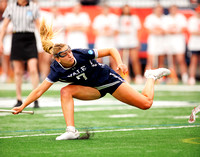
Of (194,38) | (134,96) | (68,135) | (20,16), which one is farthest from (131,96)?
(194,38)

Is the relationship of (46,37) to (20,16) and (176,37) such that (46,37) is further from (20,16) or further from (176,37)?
(176,37)

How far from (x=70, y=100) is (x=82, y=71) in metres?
0.39

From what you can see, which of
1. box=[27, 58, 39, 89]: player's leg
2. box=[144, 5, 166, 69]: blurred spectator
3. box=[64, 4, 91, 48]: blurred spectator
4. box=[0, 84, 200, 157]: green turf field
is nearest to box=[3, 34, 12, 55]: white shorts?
box=[64, 4, 91, 48]: blurred spectator

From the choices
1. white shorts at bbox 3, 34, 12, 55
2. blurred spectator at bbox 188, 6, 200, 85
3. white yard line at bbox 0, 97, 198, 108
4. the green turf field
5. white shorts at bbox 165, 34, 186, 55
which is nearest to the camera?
the green turf field

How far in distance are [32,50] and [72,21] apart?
5915 mm

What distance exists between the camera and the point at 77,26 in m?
15.4

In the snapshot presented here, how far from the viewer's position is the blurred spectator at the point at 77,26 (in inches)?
596

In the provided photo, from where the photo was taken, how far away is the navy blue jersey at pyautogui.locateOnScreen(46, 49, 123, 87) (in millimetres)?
6016

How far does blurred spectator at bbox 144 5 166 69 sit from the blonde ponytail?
9.30 metres

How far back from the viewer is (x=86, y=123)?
25.1ft

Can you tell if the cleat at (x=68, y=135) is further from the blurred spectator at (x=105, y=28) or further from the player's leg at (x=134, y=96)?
the blurred spectator at (x=105, y=28)

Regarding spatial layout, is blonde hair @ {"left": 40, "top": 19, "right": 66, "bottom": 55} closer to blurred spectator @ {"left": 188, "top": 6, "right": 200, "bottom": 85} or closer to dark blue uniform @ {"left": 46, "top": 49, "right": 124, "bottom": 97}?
dark blue uniform @ {"left": 46, "top": 49, "right": 124, "bottom": 97}

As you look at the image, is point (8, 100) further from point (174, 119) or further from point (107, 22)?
point (107, 22)

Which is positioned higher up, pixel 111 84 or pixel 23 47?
pixel 23 47
